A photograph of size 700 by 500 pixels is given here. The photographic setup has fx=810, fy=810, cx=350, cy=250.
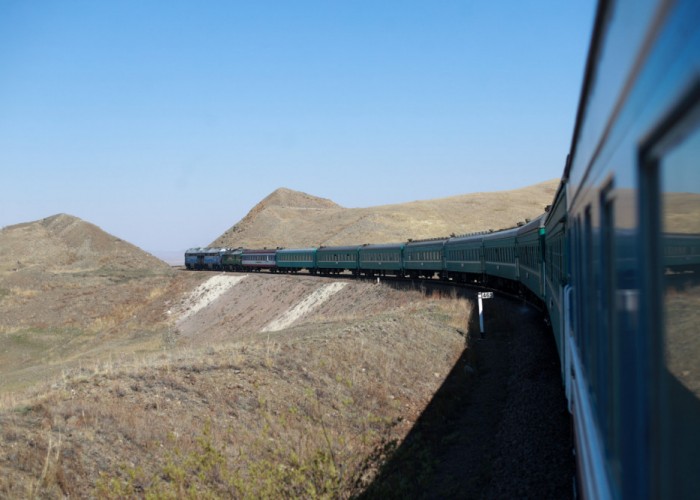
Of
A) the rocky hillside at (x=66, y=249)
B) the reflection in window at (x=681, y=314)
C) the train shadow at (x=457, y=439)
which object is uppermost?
the rocky hillside at (x=66, y=249)

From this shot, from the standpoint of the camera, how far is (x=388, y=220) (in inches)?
5128

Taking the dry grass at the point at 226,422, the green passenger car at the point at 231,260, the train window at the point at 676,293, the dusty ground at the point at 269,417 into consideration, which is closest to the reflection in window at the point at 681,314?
the train window at the point at 676,293

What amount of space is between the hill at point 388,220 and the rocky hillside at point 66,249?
70.7ft

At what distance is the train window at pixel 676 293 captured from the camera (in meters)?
1.87

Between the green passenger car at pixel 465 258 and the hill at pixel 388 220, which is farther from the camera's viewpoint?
the hill at pixel 388 220

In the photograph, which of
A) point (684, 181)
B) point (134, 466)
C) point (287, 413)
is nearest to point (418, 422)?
point (287, 413)

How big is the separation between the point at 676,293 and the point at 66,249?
130073 mm

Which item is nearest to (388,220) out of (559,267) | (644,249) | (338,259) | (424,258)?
(338,259)

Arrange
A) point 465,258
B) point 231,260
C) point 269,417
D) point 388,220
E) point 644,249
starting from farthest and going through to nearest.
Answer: point 388,220
point 231,260
point 465,258
point 269,417
point 644,249

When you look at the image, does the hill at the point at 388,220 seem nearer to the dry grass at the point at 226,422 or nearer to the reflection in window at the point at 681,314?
the dry grass at the point at 226,422

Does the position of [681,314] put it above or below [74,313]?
above

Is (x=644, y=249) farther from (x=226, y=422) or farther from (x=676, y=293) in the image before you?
(x=226, y=422)

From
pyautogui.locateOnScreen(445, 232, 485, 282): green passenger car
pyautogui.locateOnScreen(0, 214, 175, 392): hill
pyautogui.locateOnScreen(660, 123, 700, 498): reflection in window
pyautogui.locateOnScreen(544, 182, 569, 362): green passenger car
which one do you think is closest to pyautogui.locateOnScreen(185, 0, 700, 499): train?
pyautogui.locateOnScreen(660, 123, 700, 498): reflection in window

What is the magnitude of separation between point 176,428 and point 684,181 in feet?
43.1
